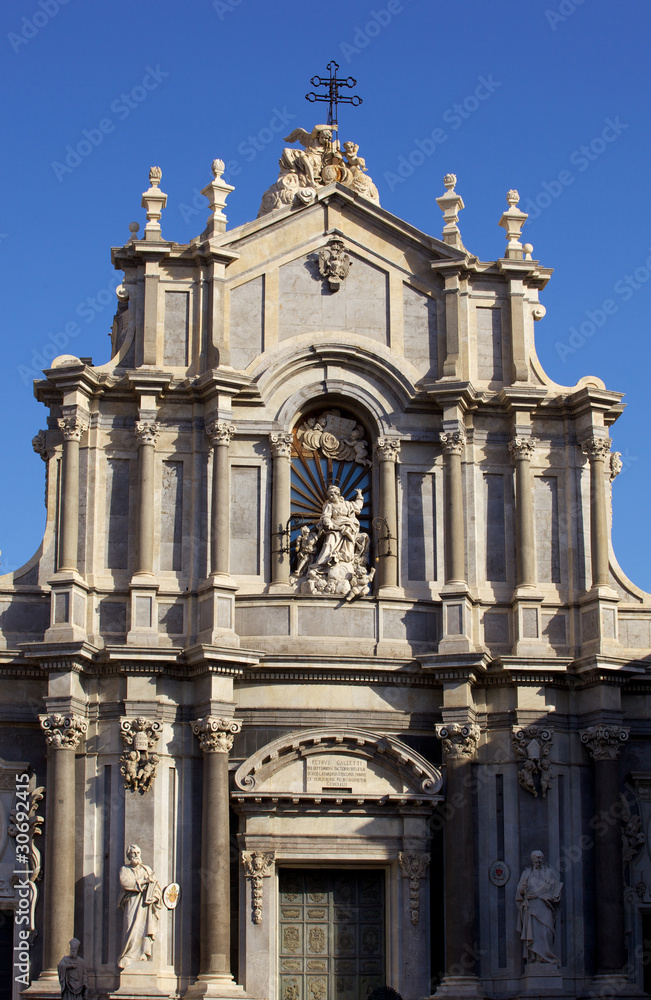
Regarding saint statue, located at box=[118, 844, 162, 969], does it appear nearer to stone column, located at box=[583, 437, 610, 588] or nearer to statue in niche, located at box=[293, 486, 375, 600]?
statue in niche, located at box=[293, 486, 375, 600]

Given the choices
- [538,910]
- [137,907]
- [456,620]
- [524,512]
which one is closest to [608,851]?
[538,910]

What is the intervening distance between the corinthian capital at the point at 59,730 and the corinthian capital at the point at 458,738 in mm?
5097

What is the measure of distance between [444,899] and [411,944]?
2.60 ft

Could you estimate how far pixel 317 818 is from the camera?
25.5 metres

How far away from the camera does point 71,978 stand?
76.9 feet

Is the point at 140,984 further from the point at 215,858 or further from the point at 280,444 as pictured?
the point at 280,444

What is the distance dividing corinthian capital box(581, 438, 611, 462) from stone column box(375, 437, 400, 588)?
2865 mm

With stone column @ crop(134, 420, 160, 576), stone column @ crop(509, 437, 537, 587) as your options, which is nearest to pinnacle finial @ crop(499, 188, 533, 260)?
stone column @ crop(509, 437, 537, 587)

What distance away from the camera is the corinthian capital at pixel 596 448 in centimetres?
2755

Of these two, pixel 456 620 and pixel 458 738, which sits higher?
pixel 456 620

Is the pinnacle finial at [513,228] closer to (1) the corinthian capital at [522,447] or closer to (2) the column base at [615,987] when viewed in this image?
(1) the corinthian capital at [522,447]

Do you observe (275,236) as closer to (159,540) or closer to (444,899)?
(159,540)

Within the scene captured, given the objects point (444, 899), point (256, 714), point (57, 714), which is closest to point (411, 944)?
point (444, 899)

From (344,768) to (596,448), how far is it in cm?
619
